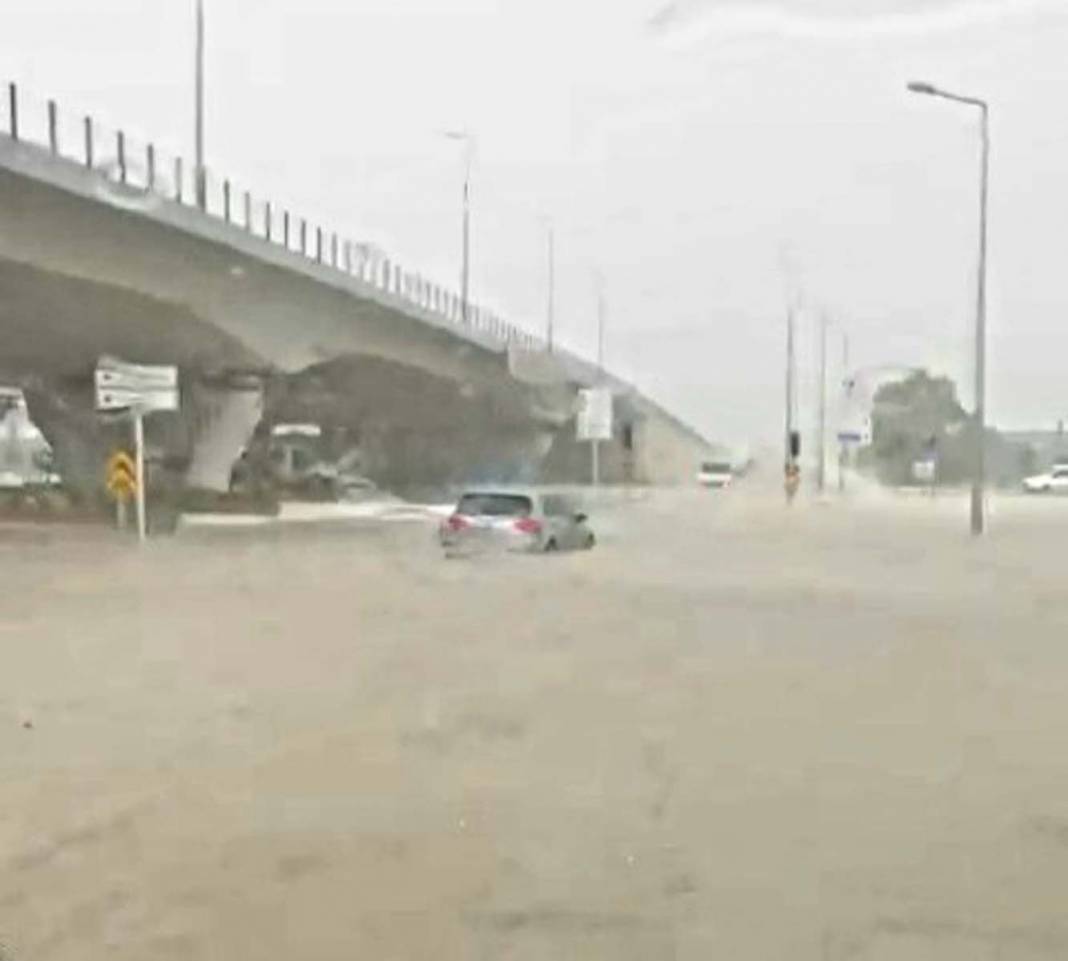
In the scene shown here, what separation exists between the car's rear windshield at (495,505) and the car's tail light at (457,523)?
16 cm

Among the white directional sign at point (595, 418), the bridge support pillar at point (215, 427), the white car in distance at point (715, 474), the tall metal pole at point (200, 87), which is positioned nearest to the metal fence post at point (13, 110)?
the tall metal pole at point (200, 87)

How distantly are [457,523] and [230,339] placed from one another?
40.5 ft

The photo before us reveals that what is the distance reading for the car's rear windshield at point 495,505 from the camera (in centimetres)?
3631

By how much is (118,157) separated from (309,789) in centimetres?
2833

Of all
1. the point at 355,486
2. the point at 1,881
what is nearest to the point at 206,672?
the point at 1,881

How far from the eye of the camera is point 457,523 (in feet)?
119

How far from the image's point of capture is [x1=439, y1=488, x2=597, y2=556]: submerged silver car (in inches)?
1405

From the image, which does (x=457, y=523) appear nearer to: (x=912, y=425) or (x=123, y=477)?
(x=123, y=477)

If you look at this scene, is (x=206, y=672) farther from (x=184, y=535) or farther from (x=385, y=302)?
(x=385, y=302)

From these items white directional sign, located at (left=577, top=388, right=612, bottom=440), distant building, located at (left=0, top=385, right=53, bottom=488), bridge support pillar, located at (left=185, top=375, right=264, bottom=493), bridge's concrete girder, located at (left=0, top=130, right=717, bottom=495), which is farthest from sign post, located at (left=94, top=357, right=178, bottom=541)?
distant building, located at (left=0, top=385, right=53, bottom=488)

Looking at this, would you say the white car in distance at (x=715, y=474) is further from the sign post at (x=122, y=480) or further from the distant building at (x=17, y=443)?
the sign post at (x=122, y=480)

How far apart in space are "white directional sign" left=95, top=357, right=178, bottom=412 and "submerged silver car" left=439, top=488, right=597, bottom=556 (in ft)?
25.1

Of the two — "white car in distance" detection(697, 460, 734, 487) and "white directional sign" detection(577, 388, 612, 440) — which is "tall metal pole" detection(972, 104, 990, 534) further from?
"white car in distance" detection(697, 460, 734, 487)

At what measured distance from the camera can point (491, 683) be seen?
15008mm
